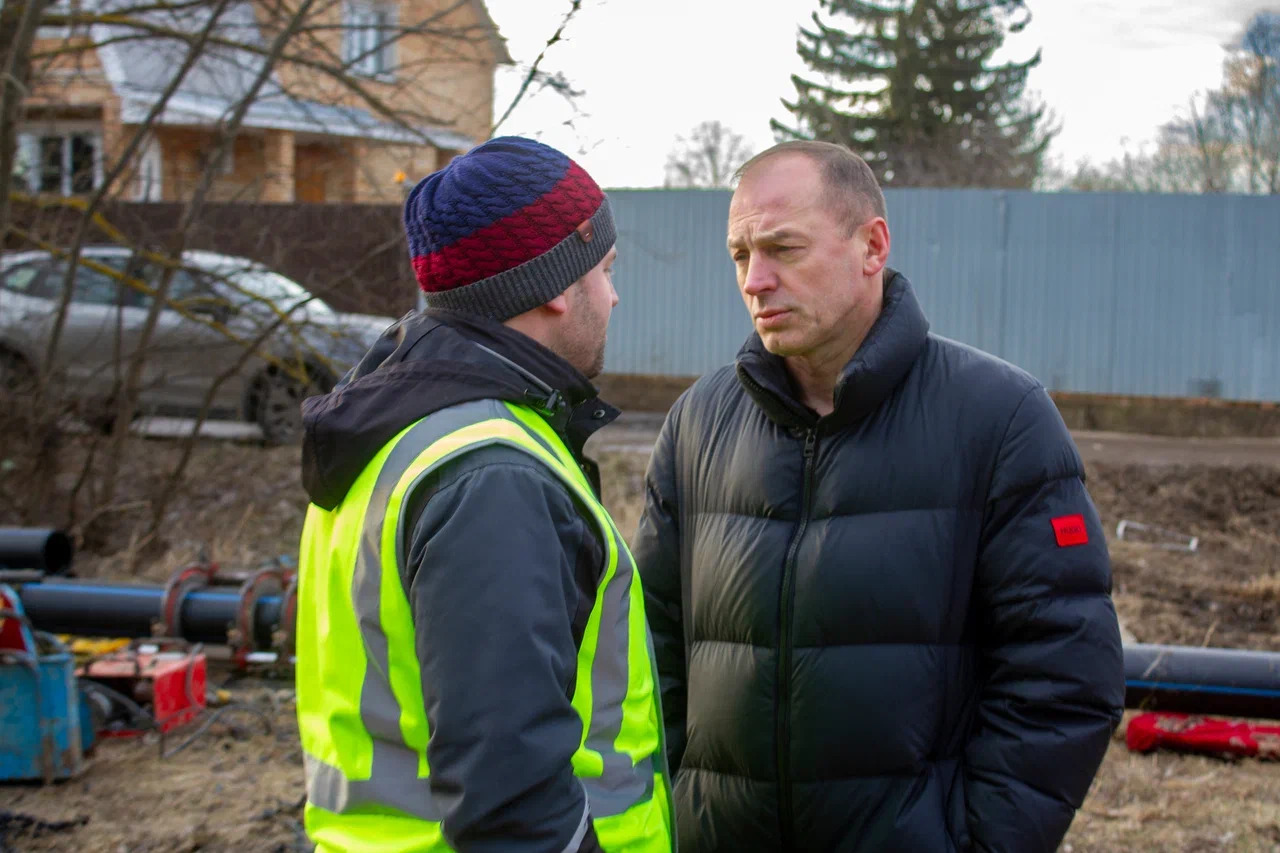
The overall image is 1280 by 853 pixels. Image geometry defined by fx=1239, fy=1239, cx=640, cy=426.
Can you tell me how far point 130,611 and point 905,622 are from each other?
4994mm

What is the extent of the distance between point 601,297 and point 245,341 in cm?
686

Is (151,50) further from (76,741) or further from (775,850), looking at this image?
(775,850)

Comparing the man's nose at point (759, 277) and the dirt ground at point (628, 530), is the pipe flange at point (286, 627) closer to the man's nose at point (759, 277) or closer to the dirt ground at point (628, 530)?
the dirt ground at point (628, 530)

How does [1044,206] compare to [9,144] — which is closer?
[9,144]

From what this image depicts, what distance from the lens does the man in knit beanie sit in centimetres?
147

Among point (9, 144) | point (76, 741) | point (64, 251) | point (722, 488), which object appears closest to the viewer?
point (722, 488)

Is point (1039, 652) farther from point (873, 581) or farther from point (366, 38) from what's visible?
point (366, 38)

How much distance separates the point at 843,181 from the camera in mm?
2406

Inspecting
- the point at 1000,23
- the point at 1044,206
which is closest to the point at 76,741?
the point at 1044,206

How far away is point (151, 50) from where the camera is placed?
8289 mm

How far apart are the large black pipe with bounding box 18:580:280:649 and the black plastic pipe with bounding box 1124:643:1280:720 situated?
155 inches

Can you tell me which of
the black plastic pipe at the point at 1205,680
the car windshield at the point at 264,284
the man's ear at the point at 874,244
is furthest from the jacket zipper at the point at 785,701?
the car windshield at the point at 264,284

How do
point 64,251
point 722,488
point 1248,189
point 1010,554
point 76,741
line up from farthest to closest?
point 1248,189 < point 64,251 < point 76,741 < point 722,488 < point 1010,554

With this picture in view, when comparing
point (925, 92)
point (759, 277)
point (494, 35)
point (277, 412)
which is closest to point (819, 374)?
point (759, 277)
